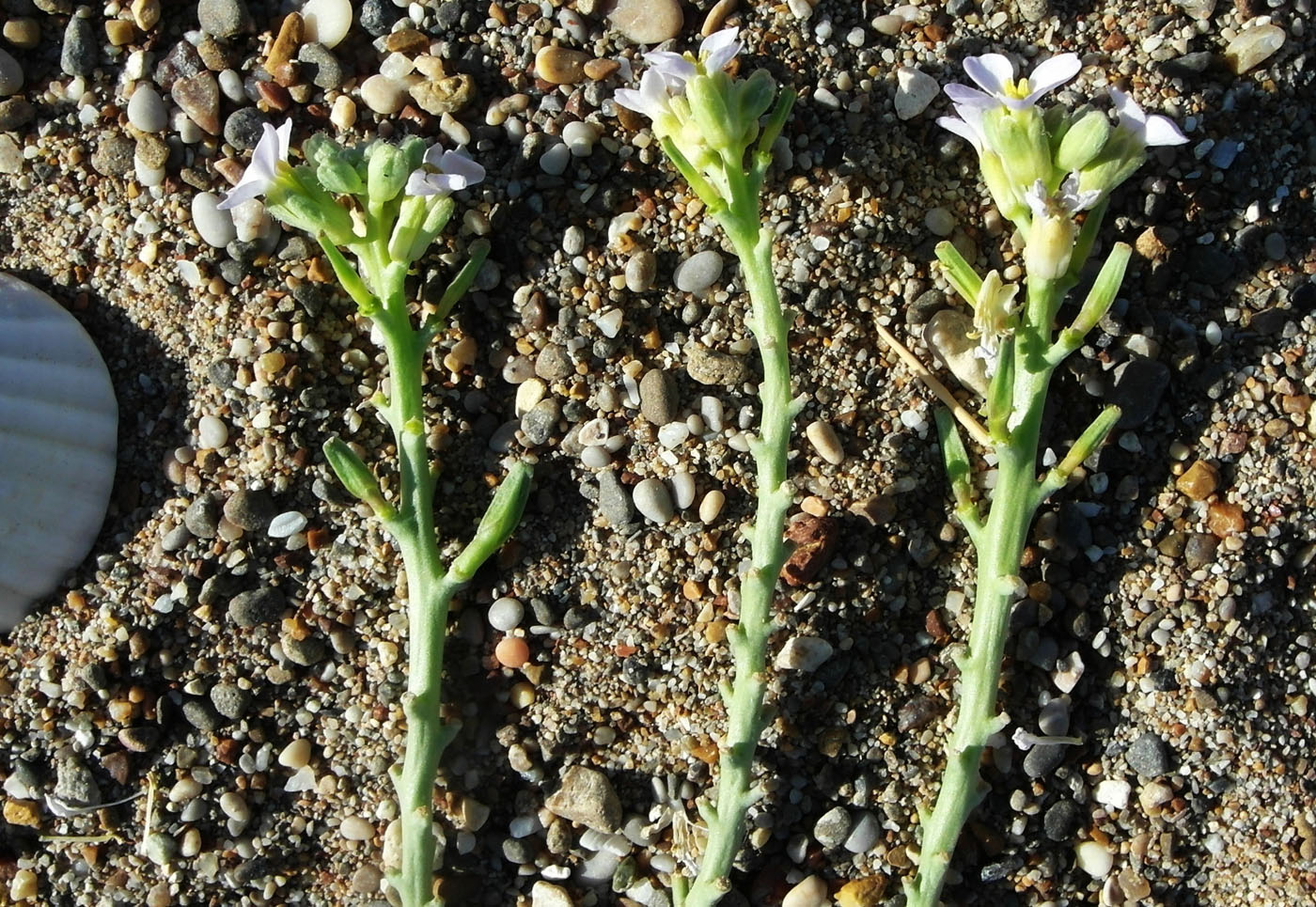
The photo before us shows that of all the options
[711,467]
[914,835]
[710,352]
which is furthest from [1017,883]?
[710,352]

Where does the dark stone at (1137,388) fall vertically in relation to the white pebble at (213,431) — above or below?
below

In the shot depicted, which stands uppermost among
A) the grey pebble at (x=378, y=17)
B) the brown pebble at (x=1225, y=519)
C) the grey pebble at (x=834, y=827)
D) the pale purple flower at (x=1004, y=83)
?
the grey pebble at (x=378, y=17)

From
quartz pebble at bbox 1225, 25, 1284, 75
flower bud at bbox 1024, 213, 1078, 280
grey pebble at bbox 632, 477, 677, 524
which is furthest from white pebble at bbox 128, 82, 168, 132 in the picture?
quartz pebble at bbox 1225, 25, 1284, 75

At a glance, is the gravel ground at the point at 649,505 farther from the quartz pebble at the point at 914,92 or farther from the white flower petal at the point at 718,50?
the white flower petal at the point at 718,50

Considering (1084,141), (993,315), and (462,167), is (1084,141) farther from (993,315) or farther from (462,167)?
(462,167)

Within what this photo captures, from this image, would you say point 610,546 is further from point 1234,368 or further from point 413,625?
point 1234,368

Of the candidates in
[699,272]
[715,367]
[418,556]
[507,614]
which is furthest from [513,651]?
[699,272]

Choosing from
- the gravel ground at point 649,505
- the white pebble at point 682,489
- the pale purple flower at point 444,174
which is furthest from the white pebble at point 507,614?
the pale purple flower at point 444,174
